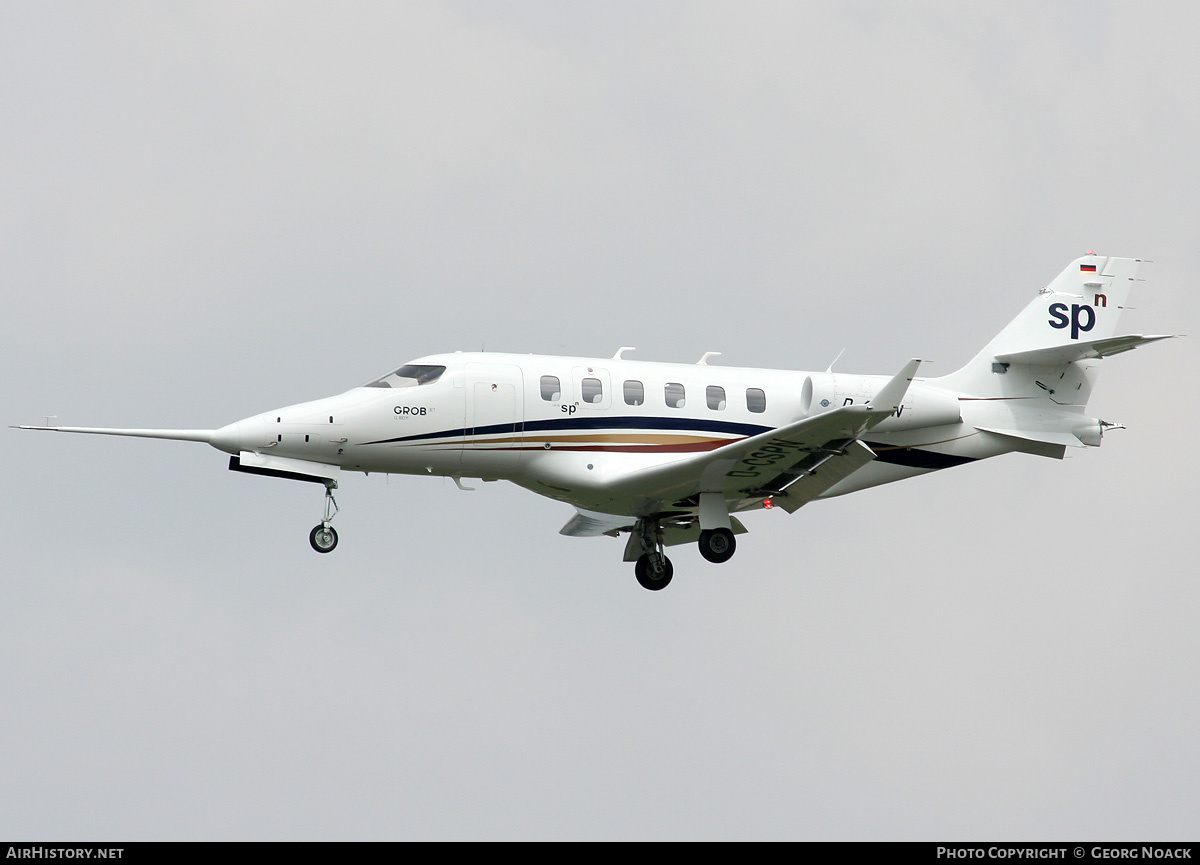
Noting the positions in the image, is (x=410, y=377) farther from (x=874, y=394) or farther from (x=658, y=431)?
(x=874, y=394)

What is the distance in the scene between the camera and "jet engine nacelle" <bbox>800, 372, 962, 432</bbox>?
29.0m

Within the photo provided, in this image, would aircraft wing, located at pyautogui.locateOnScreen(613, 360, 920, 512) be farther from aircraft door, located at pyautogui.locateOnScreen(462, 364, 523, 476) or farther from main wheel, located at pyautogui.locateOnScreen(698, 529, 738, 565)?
aircraft door, located at pyautogui.locateOnScreen(462, 364, 523, 476)

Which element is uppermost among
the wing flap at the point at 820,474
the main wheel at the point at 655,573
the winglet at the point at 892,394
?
the winglet at the point at 892,394

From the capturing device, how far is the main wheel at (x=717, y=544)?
93.0 ft

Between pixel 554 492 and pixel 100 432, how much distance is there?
7983mm

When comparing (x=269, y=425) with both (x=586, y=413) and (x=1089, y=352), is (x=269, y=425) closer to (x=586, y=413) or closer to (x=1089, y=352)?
(x=586, y=413)

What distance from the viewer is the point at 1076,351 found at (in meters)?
29.8

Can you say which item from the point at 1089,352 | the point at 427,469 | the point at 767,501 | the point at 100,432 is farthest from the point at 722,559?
the point at 100,432

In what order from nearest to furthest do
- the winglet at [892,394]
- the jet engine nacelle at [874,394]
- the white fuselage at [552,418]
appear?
the winglet at [892,394]
the white fuselage at [552,418]
the jet engine nacelle at [874,394]

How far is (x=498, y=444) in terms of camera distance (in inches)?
1102

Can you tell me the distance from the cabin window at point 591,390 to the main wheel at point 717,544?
3075 millimetres

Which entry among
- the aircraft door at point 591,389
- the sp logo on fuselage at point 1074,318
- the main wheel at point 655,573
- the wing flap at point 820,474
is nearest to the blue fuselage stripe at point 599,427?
the aircraft door at point 591,389

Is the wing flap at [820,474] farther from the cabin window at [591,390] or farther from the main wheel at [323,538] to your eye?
the main wheel at [323,538]
